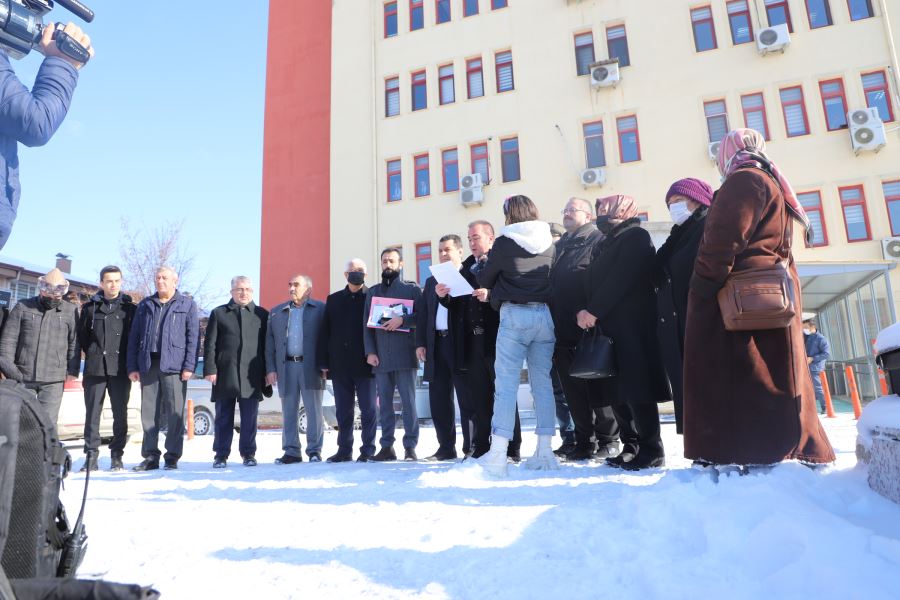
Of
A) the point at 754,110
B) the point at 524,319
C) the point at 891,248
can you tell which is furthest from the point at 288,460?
the point at 754,110

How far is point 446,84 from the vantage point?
2041cm

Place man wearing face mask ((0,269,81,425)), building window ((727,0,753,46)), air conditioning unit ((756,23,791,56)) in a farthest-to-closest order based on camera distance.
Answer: building window ((727,0,753,46)) → air conditioning unit ((756,23,791,56)) → man wearing face mask ((0,269,81,425))

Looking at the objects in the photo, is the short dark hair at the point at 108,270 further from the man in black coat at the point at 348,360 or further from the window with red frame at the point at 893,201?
the window with red frame at the point at 893,201

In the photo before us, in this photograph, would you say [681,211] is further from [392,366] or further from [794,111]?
[794,111]

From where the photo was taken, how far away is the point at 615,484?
348 cm

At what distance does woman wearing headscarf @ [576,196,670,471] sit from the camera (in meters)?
4.14

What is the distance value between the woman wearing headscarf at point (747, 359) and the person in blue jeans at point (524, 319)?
1.32 m

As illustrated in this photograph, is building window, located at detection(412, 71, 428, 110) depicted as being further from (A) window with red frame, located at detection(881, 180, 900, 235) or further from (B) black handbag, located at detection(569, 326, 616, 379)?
(B) black handbag, located at detection(569, 326, 616, 379)

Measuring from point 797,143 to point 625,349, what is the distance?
15.2 meters

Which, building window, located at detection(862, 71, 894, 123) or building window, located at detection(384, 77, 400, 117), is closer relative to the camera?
building window, located at detection(862, 71, 894, 123)

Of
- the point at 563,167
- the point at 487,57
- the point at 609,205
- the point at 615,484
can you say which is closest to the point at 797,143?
the point at 563,167

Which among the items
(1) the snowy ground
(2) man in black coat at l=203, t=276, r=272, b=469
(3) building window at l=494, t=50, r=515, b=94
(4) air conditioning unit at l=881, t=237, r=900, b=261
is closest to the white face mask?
(1) the snowy ground

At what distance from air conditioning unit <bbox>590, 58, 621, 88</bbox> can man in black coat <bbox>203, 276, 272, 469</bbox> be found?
14.4 m

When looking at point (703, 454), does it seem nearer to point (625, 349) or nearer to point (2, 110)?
point (625, 349)
